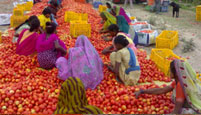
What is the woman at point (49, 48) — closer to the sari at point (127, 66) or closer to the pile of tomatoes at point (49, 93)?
the pile of tomatoes at point (49, 93)

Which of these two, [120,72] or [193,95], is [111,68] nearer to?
[120,72]

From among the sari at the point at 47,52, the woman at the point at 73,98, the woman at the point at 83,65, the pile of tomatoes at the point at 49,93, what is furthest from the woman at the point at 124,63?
the woman at the point at 73,98

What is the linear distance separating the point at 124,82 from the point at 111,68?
42 cm

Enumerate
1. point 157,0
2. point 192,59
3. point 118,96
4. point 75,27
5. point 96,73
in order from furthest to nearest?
point 157,0
point 75,27
point 192,59
point 96,73
point 118,96

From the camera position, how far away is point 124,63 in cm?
434

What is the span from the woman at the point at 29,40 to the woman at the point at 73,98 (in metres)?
3.06

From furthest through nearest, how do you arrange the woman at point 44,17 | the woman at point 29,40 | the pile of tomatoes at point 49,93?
1. the woman at point 44,17
2. the woman at point 29,40
3. the pile of tomatoes at point 49,93

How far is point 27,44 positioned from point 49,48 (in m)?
0.84

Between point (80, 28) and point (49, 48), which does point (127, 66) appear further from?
point (80, 28)

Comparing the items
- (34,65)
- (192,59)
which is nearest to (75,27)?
(34,65)

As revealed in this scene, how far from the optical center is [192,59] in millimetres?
6598

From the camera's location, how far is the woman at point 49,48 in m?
4.77

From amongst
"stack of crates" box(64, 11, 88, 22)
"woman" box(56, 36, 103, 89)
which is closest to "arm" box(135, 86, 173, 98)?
"woman" box(56, 36, 103, 89)

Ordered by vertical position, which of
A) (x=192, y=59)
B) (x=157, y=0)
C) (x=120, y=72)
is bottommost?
(x=192, y=59)
